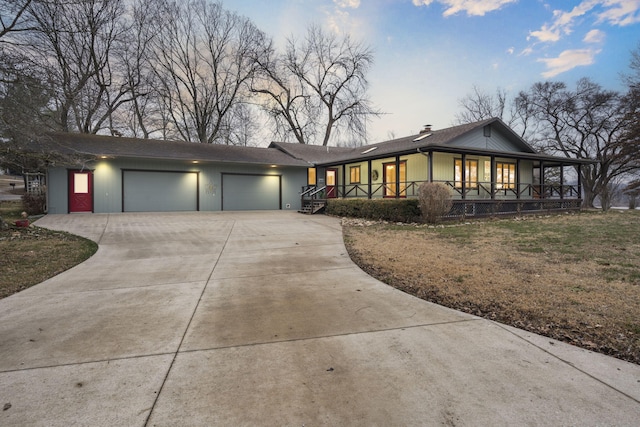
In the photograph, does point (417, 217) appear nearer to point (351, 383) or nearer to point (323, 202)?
point (323, 202)

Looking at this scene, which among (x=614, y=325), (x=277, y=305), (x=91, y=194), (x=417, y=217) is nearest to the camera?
(x=614, y=325)

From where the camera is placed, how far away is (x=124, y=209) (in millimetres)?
15992

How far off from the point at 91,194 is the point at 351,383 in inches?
689

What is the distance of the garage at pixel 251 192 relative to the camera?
1861 centimetres

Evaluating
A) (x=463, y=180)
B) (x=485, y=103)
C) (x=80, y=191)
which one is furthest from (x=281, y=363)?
→ (x=485, y=103)

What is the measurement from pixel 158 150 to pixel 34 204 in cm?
593

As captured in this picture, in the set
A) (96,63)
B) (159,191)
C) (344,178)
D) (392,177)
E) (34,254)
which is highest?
(96,63)

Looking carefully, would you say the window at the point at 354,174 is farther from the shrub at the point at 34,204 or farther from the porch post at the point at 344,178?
the shrub at the point at 34,204

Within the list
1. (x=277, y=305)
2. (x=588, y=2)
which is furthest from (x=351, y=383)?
(x=588, y=2)

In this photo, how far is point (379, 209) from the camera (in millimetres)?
13453

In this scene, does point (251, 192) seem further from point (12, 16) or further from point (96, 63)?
point (96, 63)

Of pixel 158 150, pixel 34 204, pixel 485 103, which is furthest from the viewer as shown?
pixel 485 103

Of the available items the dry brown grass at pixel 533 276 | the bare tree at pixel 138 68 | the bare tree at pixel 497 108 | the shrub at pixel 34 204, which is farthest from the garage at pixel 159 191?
the bare tree at pixel 497 108

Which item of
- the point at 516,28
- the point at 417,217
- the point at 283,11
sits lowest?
the point at 417,217
